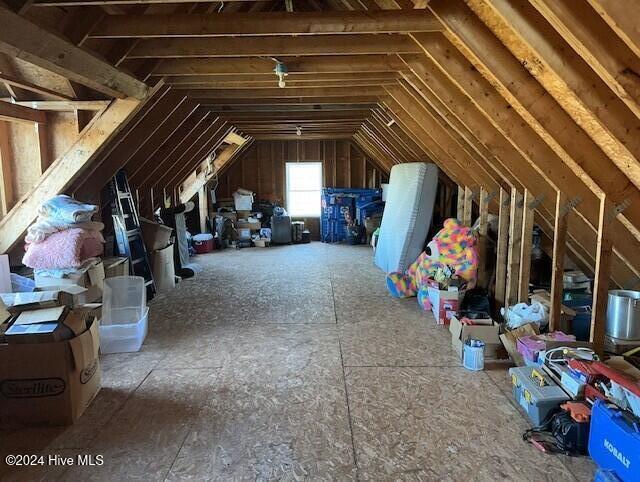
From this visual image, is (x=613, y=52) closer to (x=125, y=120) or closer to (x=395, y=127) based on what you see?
(x=125, y=120)

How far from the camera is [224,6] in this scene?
367 centimetres

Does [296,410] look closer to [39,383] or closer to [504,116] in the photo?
[39,383]

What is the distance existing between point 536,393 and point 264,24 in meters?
2.61

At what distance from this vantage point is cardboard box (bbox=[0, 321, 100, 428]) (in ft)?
7.63

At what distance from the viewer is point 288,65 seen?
359cm

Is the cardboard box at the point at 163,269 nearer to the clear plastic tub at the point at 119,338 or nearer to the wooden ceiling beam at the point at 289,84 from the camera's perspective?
the clear plastic tub at the point at 119,338

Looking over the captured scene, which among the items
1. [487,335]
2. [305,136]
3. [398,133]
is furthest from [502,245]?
[305,136]

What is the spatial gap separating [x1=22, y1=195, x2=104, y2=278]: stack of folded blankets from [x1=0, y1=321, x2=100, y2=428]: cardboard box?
4.27 feet

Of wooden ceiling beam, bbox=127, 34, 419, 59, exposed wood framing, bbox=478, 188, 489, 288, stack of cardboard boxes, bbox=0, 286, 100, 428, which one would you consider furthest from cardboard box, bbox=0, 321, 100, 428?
exposed wood framing, bbox=478, 188, 489, 288

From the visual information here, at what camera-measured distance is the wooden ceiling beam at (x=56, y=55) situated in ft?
6.83

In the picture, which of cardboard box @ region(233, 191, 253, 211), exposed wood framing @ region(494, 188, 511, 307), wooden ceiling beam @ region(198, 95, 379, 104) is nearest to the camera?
exposed wood framing @ region(494, 188, 511, 307)

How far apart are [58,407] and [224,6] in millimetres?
3172

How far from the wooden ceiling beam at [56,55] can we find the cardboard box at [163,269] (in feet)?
7.87

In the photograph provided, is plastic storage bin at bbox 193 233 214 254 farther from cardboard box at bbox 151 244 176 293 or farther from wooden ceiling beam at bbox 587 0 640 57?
wooden ceiling beam at bbox 587 0 640 57
